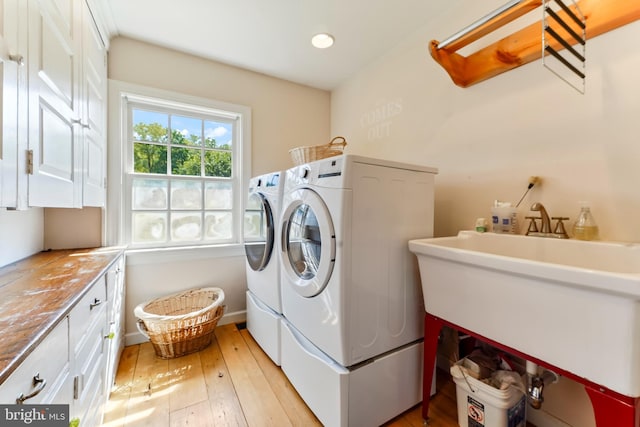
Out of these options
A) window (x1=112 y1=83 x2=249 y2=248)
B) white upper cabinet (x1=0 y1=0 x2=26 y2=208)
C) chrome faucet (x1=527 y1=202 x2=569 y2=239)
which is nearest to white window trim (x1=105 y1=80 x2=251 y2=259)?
window (x1=112 y1=83 x2=249 y2=248)

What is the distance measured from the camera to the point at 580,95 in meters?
1.21

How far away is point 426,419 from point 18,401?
62.3 inches

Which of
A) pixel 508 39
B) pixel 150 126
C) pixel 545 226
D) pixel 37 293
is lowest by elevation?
pixel 37 293

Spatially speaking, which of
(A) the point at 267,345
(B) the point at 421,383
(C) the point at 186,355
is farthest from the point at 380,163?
(C) the point at 186,355

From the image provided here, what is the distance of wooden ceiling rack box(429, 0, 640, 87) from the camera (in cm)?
108

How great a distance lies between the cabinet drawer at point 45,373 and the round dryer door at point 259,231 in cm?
109

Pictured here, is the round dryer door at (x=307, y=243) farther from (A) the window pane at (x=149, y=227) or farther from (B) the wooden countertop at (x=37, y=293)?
(A) the window pane at (x=149, y=227)

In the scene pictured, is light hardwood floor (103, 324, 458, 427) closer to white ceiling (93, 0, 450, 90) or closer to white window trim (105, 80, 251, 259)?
white window trim (105, 80, 251, 259)

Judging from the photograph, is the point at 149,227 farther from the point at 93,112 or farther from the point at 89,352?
the point at 89,352

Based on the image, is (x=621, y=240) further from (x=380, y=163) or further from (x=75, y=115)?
(x=75, y=115)

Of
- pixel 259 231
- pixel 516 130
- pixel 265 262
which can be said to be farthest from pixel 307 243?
pixel 516 130

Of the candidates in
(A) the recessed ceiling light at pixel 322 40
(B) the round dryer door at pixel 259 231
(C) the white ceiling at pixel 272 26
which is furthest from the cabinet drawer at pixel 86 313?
(A) the recessed ceiling light at pixel 322 40

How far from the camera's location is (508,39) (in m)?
1.40

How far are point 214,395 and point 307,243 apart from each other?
1.05m
